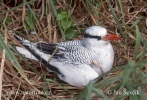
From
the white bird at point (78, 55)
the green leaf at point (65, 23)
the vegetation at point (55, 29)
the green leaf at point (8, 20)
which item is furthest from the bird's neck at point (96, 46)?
the green leaf at point (8, 20)

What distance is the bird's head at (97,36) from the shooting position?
250cm

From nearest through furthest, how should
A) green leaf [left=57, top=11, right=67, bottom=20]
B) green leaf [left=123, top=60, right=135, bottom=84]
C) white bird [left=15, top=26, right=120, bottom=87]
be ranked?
green leaf [left=123, top=60, right=135, bottom=84] < white bird [left=15, top=26, right=120, bottom=87] < green leaf [left=57, top=11, right=67, bottom=20]

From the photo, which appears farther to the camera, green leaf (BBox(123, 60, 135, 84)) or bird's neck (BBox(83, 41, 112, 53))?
bird's neck (BBox(83, 41, 112, 53))

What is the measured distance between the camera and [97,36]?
8.25 feet

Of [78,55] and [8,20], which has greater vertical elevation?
[8,20]

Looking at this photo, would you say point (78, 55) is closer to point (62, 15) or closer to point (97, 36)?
point (97, 36)

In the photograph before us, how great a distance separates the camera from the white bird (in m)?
2.48

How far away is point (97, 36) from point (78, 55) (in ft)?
0.56

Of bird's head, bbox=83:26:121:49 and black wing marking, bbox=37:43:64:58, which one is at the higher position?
bird's head, bbox=83:26:121:49

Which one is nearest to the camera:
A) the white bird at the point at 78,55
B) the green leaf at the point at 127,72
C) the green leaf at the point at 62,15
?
the green leaf at the point at 127,72

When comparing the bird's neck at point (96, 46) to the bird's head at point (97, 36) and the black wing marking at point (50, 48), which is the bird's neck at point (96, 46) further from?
the black wing marking at point (50, 48)

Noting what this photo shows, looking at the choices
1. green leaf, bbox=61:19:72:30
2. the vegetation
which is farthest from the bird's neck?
green leaf, bbox=61:19:72:30

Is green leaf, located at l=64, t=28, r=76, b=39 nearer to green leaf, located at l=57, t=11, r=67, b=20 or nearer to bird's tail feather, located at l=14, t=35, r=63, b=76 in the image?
green leaf, located at l=57, t=11, r=67, b=20

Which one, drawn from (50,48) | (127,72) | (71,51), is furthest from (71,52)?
(127,72)
